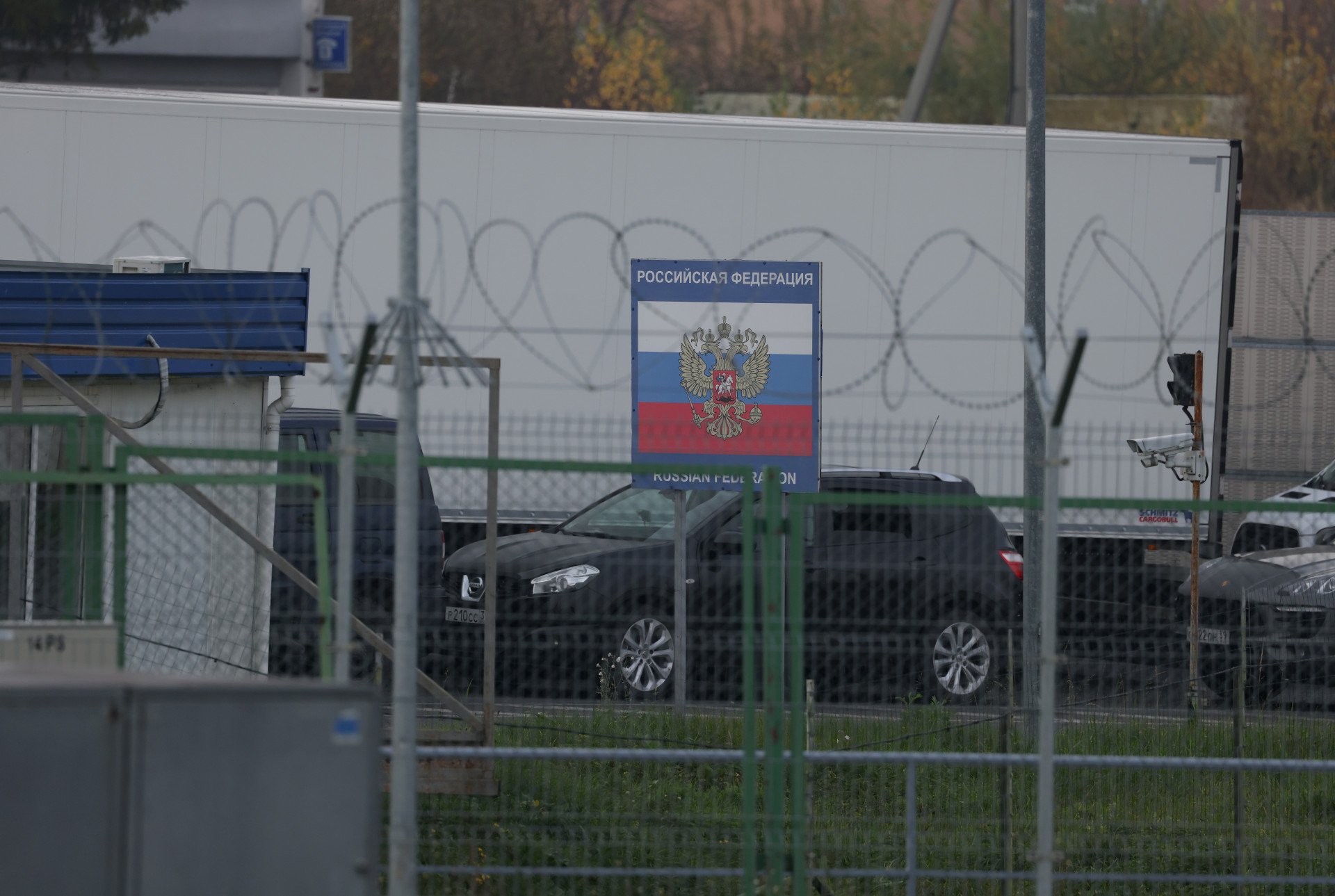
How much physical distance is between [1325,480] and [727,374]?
8.51 m

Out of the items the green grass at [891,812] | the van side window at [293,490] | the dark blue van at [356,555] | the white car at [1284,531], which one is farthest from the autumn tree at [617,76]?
A: the green grass at [891,812]

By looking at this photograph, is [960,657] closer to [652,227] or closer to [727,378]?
[727,378]

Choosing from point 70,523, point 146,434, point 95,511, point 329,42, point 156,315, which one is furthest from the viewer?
point 329,42

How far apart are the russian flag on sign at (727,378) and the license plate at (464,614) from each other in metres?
2.75

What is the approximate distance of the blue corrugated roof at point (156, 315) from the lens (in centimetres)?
864

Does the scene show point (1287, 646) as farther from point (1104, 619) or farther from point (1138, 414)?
point (1138, 414)

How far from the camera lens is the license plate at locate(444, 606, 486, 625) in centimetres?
733

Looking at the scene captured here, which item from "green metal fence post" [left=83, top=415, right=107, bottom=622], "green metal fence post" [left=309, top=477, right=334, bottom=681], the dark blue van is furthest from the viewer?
the dark blue van

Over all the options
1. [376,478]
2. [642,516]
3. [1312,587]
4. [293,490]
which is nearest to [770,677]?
[376,478]

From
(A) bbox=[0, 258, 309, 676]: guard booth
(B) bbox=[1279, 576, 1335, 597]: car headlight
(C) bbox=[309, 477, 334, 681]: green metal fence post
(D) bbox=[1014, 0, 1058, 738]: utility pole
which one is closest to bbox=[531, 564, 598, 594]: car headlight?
(A) bbox=[0, 258, 309, 676]: guard booth

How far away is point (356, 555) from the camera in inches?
327

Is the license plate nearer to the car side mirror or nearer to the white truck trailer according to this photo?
the car side mirror

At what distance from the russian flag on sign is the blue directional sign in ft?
82.0

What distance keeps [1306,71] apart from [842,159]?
36133 mm
